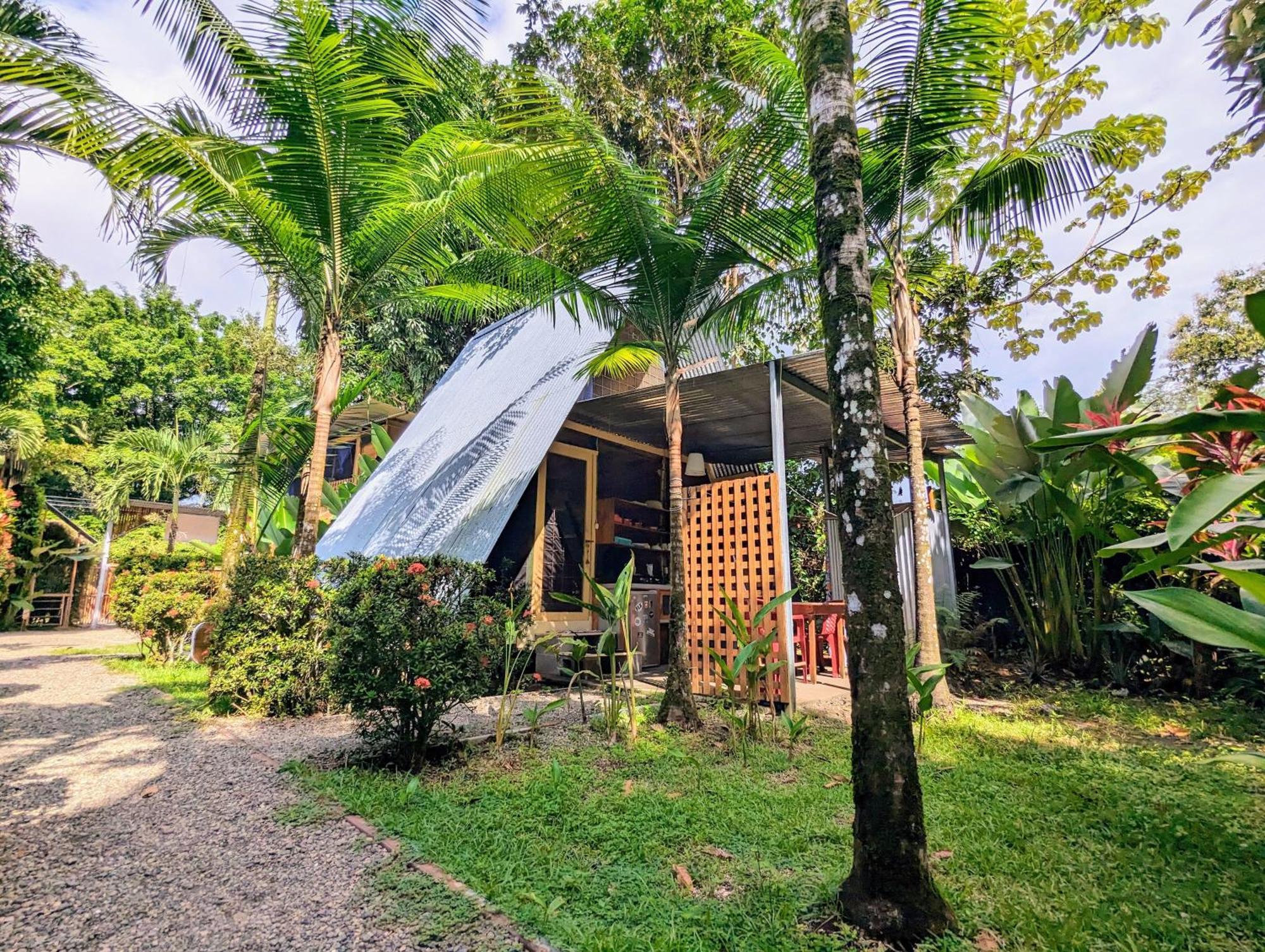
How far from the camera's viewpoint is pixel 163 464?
11859 mm

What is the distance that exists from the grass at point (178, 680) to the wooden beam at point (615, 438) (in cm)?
465

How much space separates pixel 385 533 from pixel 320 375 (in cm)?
235

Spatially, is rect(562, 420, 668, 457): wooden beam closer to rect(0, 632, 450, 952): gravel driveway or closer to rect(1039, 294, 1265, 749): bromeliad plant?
rect(0, 632, 450, 952): gravel driveway

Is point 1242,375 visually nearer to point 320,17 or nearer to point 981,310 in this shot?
point 320,17

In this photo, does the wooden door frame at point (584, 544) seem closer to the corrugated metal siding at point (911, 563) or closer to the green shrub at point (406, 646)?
the green shrub at point (406, 646)

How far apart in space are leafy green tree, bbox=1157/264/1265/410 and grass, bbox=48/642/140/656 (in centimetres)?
2233

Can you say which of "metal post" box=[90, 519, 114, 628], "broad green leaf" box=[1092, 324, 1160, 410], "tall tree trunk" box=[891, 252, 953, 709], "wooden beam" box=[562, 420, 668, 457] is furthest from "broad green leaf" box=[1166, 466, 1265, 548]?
"metal post" box=[90, 519, 114, 628]

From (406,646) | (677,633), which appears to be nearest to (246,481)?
(406,646)

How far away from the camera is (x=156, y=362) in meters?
21.2

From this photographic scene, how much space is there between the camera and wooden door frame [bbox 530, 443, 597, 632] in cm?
715

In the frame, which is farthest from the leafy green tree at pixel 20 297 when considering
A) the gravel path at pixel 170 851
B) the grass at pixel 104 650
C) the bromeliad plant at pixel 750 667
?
the bromeliad plant at pixel 750 667

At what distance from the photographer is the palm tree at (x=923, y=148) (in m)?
4.57

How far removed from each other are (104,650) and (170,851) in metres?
10.6

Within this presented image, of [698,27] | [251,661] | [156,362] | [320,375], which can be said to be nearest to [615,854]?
[251,661]
